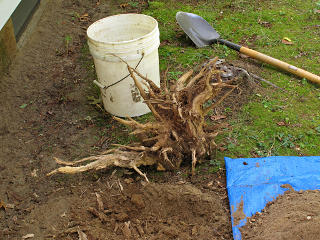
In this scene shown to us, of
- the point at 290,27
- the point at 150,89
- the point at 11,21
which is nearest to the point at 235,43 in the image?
the point at 290,27

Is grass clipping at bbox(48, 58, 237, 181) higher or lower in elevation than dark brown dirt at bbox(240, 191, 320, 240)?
higher

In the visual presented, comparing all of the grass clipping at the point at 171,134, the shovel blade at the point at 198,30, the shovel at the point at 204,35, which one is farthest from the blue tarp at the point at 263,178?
the shovel blade at the point at 198,30

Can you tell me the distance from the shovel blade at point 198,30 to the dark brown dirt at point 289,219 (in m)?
2.51

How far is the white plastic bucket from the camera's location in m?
3.07

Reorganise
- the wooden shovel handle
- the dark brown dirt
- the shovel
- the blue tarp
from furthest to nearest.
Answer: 1. the shovel
2. the wooden shovel handle
3. the blue tarp
4. the dark brown dirt

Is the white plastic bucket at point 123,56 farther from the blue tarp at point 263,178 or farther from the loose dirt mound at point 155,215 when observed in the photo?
the blue tarp at point 263,178

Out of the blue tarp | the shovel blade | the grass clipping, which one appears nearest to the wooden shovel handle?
the shovel blade

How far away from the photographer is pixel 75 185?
9.21 ft

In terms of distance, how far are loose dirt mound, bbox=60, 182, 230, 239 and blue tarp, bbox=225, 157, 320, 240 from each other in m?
0.17

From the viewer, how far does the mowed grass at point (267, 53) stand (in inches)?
121

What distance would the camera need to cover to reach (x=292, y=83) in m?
3.77

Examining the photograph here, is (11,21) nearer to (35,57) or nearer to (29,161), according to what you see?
(35,57)

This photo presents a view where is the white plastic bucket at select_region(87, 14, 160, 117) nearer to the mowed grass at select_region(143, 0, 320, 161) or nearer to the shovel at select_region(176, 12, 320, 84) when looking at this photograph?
the mowed grass at select_region(143, 0, 320, 161)

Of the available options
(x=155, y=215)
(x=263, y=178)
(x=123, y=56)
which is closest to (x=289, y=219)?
(x=263, y=178)
